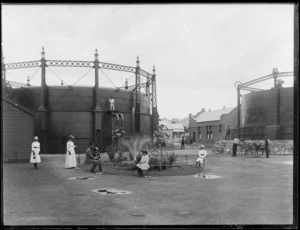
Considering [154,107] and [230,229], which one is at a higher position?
[154,107]

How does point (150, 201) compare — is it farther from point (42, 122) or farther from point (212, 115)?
point (212, 115)

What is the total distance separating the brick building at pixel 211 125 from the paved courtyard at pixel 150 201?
1637 inches

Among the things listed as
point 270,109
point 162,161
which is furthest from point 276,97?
point 162,161

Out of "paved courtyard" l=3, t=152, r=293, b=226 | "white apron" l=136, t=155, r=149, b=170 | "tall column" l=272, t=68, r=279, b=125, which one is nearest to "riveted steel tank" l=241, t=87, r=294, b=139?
"tall column" l=272, t=68, r=279, b=125

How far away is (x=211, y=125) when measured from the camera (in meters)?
56.8

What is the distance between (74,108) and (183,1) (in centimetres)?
2571

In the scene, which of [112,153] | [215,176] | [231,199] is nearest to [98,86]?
[112,153]

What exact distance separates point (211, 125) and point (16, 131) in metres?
41.9

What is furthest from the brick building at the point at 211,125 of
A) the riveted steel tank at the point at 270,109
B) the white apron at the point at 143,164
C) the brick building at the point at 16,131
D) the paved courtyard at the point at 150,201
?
A: the paved courtyard at the point at 150,201

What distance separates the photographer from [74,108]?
28.3 metres

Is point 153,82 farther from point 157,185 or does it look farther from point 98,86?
point 157,185

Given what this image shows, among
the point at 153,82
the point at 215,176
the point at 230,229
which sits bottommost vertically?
the point at 215,176

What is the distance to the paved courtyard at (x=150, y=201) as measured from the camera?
20.3ft

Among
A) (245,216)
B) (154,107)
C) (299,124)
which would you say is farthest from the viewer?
(154,107)
